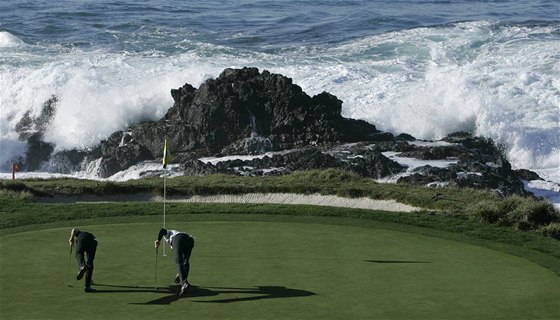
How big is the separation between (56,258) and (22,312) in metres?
4.21

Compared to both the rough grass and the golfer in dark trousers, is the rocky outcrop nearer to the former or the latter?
the rough grass

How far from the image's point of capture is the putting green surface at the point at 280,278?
21859 mm

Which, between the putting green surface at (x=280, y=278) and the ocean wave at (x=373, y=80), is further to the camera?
the ocean wave at (x=373, y=80)

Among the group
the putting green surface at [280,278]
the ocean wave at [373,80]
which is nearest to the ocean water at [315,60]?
the ocean wave at [373,80]

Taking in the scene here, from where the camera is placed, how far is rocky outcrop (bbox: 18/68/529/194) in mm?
48875

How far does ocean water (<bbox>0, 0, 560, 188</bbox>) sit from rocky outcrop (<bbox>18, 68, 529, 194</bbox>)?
4.02 meters

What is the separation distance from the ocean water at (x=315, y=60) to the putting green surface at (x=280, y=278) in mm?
27490

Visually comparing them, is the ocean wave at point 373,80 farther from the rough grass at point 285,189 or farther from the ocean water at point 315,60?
the rough grass at point 285,189

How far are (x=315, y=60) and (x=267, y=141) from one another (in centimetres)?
2103

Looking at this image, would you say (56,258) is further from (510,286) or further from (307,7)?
(307,7)

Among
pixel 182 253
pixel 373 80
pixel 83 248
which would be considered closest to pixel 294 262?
pixel 182 253

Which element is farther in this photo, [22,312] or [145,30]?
[145,30]

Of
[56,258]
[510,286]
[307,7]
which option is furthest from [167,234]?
[307,7]

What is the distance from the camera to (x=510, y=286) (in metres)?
23.6
